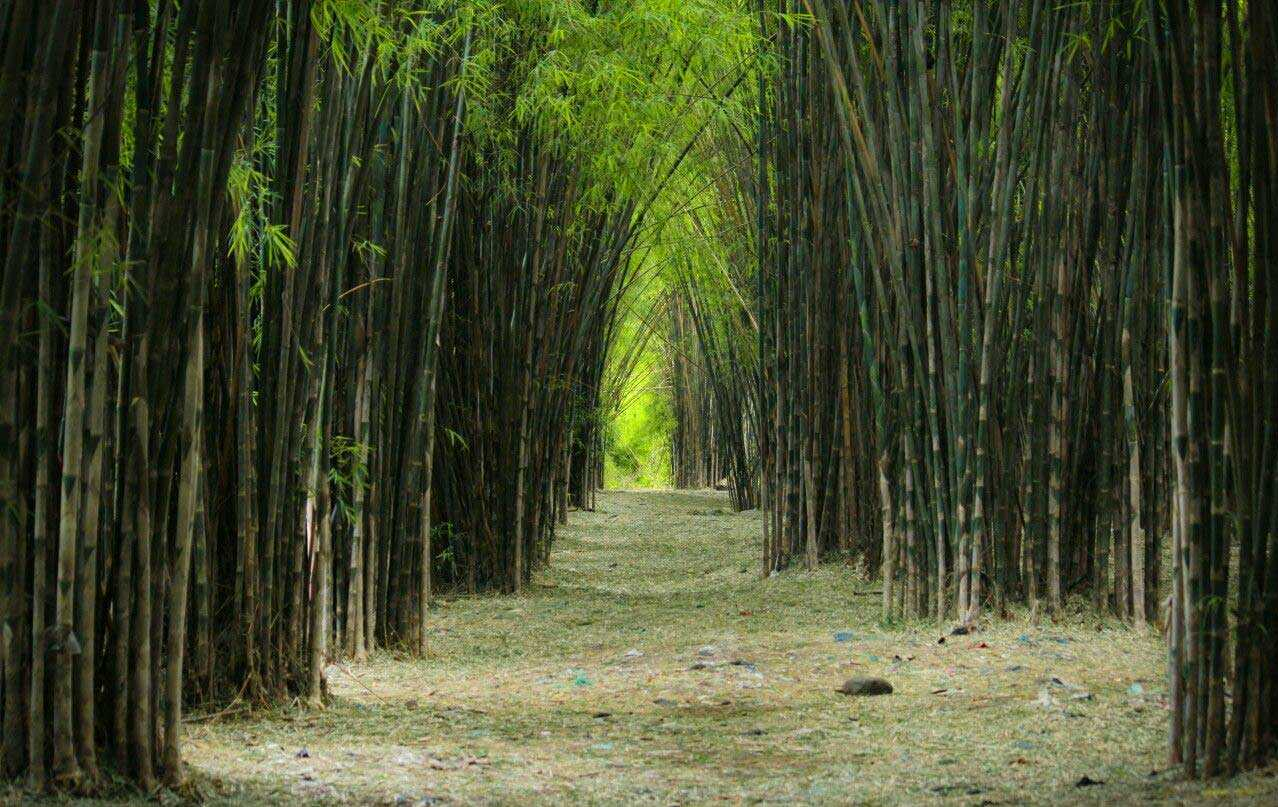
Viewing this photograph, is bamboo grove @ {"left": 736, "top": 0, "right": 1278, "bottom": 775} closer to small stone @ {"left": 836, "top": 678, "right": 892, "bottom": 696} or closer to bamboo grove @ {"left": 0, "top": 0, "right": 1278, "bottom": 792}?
bamboo grove @ {"left": 0, "top": 0, "right": 1278, "bottom": 792}

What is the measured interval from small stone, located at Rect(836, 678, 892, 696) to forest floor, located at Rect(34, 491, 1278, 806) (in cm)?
4

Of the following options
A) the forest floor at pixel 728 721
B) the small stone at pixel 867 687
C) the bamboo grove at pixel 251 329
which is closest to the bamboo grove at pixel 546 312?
the bamboo grove at pixel 251 329

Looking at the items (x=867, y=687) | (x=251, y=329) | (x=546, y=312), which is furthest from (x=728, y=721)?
(x=546, y=312)

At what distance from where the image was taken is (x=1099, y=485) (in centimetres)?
384

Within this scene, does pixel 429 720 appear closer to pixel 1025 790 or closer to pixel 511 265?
pixel 1025 790

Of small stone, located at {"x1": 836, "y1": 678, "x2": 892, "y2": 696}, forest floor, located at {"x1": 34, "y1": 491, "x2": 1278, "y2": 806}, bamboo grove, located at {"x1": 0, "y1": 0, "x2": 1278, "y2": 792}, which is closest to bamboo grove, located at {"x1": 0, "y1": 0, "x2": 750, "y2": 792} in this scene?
bamboo grove, located at {"x1": 0, "y1": 0, "x2": 1278, "y2": 792}

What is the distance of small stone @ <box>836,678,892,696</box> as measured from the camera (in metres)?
3.22

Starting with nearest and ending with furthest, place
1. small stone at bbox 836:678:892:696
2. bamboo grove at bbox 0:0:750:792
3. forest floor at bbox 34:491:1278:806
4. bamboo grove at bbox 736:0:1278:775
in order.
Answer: bamboo grove at bbox 0:0:750:792 → forest floor at bbox 34:491:1278:806 → small stone at bbox 836:678:892:696 → bamboo grove at bbox 736:0:1278:775

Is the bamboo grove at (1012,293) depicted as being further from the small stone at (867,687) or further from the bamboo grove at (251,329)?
the bamboo grove at (251,329)

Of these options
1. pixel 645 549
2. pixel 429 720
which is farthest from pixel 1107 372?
pixel 645 549

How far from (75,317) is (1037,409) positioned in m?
2.73

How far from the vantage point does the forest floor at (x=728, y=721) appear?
7.49ft

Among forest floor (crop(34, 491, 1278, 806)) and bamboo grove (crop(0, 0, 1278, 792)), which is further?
forest floor (crop(34, 491, 1278, 806))

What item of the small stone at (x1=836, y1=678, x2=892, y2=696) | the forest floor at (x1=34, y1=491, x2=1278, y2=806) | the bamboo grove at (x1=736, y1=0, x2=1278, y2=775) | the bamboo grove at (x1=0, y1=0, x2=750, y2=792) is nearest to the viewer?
the bamboo grove at (x1=0, y1=0, x2=750, y2=792)
